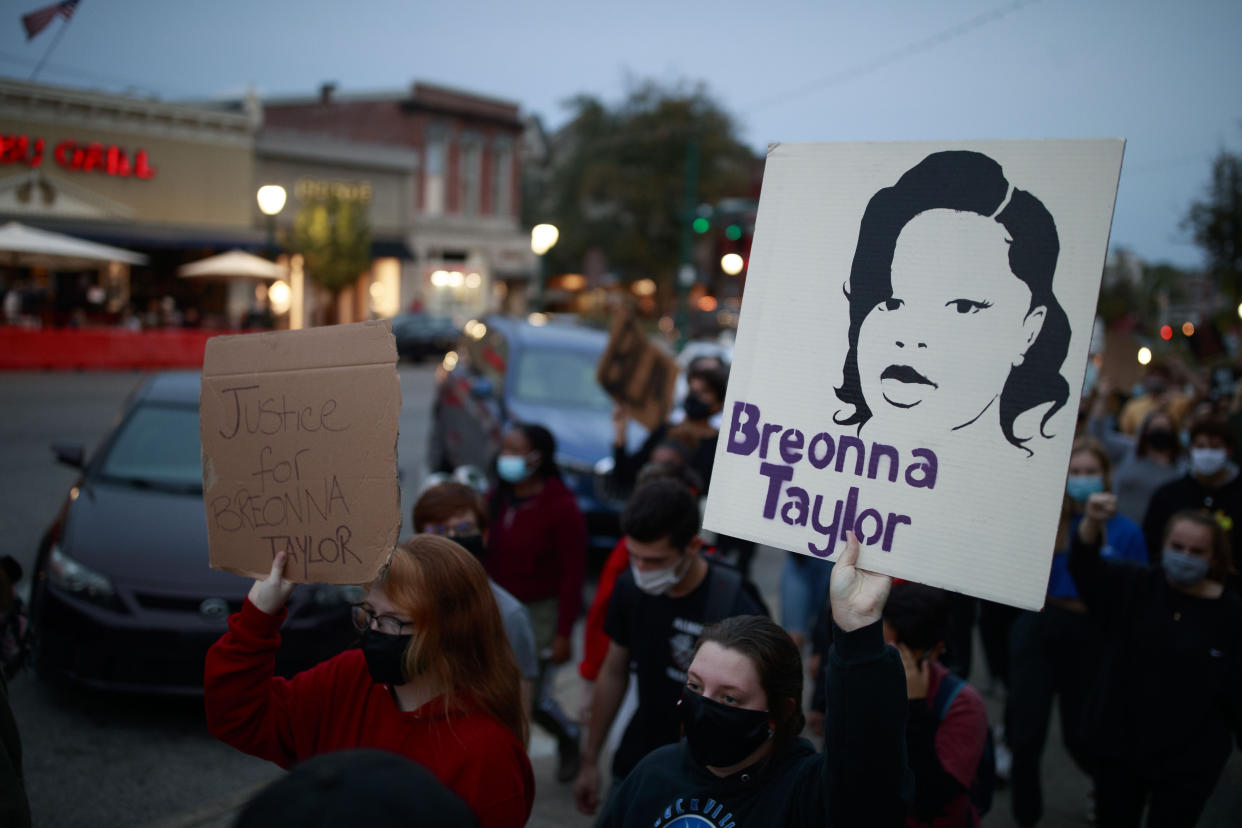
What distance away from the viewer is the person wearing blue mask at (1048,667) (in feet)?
14.7

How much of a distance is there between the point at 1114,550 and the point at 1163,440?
184 centimetres

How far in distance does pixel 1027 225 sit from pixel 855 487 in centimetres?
66

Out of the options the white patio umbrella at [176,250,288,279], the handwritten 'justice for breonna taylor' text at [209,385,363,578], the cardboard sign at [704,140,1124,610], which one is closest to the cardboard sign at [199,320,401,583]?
the handwritten 'justice for breonna taylor' text at [209,385,363,578]

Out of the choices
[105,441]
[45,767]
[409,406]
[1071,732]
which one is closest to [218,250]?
[409,406]

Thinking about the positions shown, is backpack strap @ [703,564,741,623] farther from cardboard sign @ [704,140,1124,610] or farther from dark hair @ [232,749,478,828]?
dark hair @ [232,749,478,828]

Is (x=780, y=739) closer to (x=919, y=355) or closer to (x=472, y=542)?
(x=919, y=355)

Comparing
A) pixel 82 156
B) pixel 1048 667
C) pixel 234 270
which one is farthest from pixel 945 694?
pixel 82 156

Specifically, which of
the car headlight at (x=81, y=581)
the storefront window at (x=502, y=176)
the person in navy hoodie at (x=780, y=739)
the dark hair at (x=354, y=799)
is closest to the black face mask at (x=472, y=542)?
the person in navy hoodie at (x=780, y=739)

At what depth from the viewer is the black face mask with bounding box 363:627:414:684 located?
2197mm

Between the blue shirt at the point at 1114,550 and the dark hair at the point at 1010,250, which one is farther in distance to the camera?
the blue shirt at the point at 1114,550

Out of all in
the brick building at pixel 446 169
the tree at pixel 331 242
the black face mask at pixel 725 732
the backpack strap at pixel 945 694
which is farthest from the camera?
the brick building at pixel 446 169

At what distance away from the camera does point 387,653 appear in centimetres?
220

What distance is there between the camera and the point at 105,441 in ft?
19.6

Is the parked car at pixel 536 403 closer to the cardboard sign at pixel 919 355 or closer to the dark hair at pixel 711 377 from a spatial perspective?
the dark hair at pixel 711 377
